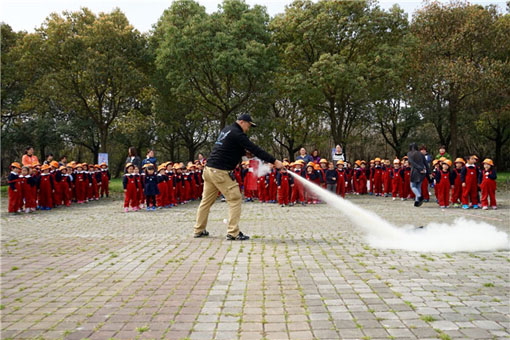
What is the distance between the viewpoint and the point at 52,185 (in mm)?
18141

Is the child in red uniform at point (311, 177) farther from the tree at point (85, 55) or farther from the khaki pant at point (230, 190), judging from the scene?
the tree at point (85, 55)

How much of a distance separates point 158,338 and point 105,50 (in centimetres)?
2919

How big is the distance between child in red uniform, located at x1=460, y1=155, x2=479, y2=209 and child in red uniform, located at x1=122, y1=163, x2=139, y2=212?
12.8 m

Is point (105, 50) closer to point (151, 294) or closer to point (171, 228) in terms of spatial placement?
point (171, 228)

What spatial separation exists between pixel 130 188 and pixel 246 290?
12.3m

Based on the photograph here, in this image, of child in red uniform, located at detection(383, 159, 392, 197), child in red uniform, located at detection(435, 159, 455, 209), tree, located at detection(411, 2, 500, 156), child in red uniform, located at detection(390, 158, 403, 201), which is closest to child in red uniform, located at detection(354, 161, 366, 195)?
child in red uniform, located at detection(383, 159, 392, 197)

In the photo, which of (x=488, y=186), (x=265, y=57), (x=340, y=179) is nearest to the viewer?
(x=488, y=186)

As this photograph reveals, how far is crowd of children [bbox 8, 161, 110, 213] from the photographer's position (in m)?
15.9

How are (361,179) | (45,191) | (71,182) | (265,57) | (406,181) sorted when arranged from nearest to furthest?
(45,191)
(71,182)
(406,181)
(361,179)
(265,57)

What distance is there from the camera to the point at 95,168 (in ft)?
Result: 72.8

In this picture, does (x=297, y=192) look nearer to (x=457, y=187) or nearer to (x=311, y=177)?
(x=311, y=177)

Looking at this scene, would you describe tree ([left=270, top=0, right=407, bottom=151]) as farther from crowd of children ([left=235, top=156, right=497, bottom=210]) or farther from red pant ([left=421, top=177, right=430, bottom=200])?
red pant ([left=421, top=177, right=430, bottom=200])

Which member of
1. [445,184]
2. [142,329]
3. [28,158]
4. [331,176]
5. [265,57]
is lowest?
[142,329]

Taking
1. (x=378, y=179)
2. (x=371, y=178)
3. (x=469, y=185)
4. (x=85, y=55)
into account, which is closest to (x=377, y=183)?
(x=378, y=179)
